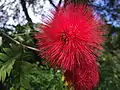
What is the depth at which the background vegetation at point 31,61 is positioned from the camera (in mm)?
1815

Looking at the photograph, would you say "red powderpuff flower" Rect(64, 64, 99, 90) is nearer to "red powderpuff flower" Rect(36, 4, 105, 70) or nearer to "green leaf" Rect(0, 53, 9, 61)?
"red powderpuff flower" Rect(36, 4, 105, 70)

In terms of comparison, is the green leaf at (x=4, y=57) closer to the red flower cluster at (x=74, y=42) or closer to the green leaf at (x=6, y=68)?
the green leaf at (x=6, y=68)

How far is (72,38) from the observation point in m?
1.54

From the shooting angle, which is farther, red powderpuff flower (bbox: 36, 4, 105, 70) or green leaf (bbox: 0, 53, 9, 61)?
green leaf (bbox: 0, 53, 9, 61)

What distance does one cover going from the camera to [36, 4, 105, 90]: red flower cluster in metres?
1.49

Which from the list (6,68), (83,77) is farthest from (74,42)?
(6,68)

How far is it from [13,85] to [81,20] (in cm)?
51

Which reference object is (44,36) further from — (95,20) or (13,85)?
(13,85)

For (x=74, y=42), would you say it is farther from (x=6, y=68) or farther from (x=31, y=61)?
(x=31, y=61)

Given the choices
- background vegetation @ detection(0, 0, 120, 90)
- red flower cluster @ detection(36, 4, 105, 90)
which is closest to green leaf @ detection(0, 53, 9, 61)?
background vegetation @ detection(0, 0, 120, 90)

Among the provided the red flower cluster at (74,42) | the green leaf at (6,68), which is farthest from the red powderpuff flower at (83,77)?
the green leaf at (6,68)

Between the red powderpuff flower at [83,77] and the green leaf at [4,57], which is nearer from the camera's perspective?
the red powderpuff flower at [83,77]

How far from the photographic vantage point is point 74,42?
152 centimetres

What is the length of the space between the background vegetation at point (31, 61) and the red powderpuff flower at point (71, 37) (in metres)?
0.14
